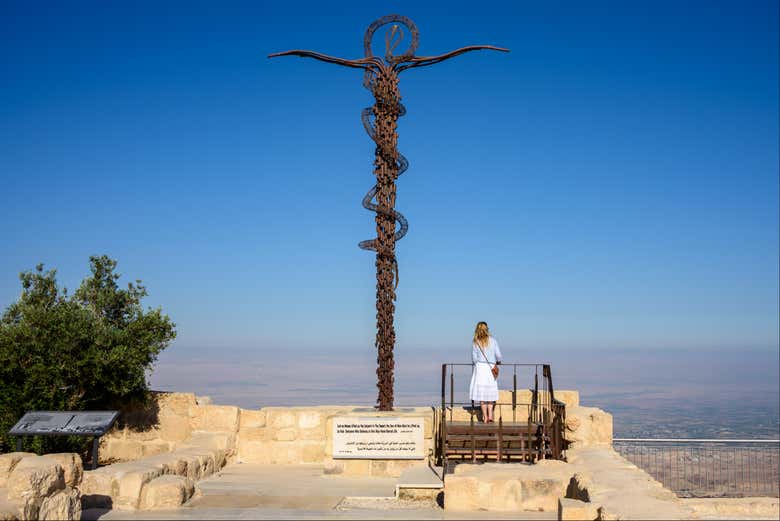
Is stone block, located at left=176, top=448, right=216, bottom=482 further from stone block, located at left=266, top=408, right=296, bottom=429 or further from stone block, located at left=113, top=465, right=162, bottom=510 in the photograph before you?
stone block, located at left=113, top=465, right=162, bottom=510

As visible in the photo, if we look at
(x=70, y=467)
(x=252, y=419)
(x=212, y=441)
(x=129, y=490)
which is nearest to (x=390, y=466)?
(x=252, y=419)

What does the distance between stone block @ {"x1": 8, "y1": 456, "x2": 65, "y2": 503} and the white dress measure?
19.2 ft

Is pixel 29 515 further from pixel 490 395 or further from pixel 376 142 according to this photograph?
pixel 376 142

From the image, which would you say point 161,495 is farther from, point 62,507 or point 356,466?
point 356,466

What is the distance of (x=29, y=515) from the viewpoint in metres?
7.18

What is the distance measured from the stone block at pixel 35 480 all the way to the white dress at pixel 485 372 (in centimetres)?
586

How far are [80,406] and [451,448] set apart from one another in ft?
19.4

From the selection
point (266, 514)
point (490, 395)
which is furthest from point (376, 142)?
point (266, 514)

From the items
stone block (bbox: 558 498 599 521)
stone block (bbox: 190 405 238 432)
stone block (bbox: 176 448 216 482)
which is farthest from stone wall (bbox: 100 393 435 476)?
stone block (bbox: 558 498 599 521)

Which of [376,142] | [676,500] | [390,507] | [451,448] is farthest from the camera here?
[376,142]

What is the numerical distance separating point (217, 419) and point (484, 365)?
4.61 meters

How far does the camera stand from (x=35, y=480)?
7398mm

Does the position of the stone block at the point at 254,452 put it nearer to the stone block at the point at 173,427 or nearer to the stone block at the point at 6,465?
the stone block at the point at 173,427

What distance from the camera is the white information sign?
→ 38.6 ft
